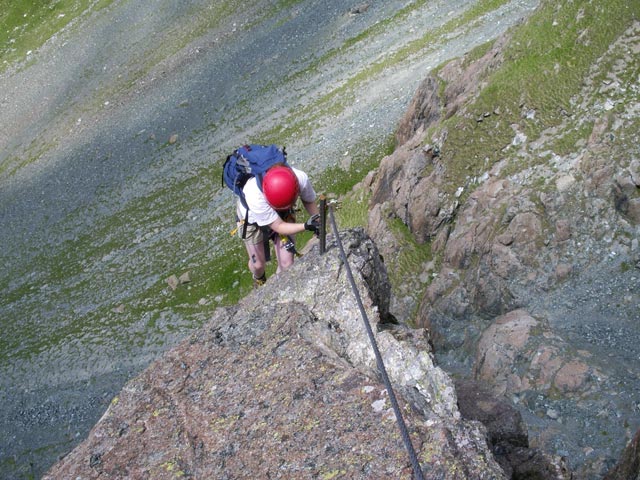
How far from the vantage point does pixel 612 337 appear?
508 inches

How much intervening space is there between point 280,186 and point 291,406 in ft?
16.5

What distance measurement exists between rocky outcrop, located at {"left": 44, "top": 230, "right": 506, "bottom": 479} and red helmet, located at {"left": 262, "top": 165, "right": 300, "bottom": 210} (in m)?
2.29

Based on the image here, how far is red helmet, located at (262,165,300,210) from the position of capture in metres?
11.6

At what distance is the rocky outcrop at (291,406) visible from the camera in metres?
6.73

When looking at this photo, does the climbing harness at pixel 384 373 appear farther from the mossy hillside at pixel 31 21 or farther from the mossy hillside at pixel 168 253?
the mossy hillside at pixel 31 21

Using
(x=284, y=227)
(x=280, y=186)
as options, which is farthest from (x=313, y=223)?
(x=284, y=227)

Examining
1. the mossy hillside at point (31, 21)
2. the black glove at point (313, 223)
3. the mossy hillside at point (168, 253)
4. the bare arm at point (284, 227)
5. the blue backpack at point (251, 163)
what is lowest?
the mossy hillside at point (168, 253)

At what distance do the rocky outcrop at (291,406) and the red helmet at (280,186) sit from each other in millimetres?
2289

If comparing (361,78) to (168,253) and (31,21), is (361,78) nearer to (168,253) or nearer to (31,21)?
(168,253)

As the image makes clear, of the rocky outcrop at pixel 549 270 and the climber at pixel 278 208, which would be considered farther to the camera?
the rocky outcrop at pixel 549 270

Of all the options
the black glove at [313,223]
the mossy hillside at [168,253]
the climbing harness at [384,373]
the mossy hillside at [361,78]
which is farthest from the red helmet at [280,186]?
the mossy hillside at [361,78]

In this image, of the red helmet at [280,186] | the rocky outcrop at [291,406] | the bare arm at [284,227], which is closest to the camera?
the rocky outcrop at [291,406]

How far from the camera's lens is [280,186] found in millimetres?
11602

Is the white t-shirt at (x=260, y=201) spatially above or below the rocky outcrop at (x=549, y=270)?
above
